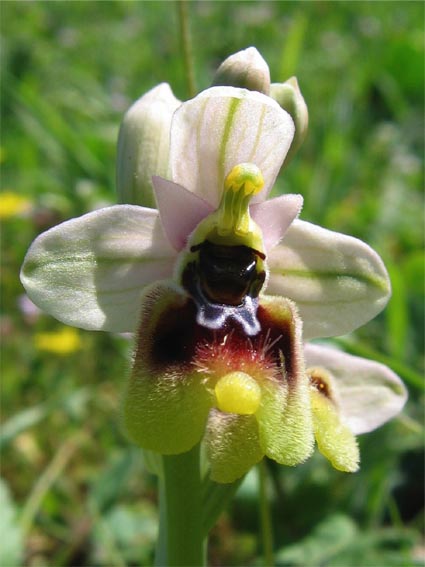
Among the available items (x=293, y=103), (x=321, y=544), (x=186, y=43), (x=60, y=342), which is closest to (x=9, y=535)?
(x=321, y=544)

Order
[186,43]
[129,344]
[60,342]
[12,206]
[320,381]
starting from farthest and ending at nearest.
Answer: [12,206] → [60,342] → [186,43] → [129,344] → [320,381]

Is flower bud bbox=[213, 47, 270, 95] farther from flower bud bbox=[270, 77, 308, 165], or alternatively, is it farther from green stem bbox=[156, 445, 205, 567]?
green stem bbox=[156, 445, 205, 567]

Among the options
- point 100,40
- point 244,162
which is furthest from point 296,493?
point 100,40

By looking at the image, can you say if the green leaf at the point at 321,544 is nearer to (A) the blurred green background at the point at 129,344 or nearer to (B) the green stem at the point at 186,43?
(A) the blurred green background at the point at 129,344

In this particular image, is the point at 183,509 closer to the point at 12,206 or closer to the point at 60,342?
the point at 60,342

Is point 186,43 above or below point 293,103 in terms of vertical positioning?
below

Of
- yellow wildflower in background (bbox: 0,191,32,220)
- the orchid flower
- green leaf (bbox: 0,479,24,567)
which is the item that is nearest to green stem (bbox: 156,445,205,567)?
the orchid flower

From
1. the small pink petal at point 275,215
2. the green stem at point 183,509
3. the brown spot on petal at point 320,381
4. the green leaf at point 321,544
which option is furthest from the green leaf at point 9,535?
the small pink petal at point 275,215

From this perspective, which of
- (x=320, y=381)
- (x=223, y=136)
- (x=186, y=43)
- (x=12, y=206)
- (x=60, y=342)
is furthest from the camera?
(x=12, y=206)
